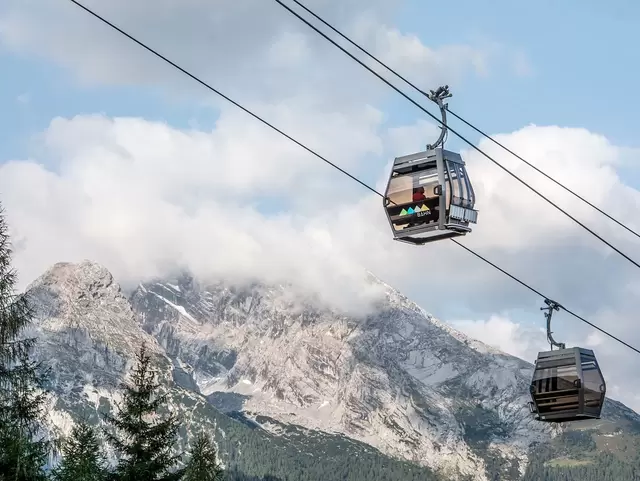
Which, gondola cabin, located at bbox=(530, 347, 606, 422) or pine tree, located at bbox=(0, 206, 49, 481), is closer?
pine tree, located at bbox=(0, 206, 49, 481)

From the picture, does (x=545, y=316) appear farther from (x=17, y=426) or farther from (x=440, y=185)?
(x=17, y=426)

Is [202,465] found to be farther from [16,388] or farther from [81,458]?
Answer: [16,388]

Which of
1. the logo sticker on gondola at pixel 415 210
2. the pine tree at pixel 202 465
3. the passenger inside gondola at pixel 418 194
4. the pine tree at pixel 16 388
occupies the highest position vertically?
the passenger inside gondola at pixel 418 194

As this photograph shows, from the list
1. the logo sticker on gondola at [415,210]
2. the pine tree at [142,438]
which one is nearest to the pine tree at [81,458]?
the pine tree at [142,438]

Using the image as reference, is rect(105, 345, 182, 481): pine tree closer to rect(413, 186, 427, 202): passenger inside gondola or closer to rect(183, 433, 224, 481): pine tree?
rect(183, 433, 224, 481): pine tree

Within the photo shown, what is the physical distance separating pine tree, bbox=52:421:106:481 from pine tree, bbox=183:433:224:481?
561cm

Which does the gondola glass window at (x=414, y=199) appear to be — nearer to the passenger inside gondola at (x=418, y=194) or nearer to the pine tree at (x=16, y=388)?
the passenger inside gondola at (x=418, y=194)

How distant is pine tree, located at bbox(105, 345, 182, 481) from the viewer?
4856 cm

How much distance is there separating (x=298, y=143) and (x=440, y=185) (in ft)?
17.4

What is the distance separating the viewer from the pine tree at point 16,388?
32.8m

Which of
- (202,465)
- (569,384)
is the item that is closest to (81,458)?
(202,465)

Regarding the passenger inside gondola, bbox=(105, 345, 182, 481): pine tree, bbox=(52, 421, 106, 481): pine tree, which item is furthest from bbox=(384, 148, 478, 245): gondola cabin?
bbox=(105, 345, 182, 481): pine tree

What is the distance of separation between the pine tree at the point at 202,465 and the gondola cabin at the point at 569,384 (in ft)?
69.9

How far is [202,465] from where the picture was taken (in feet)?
190
